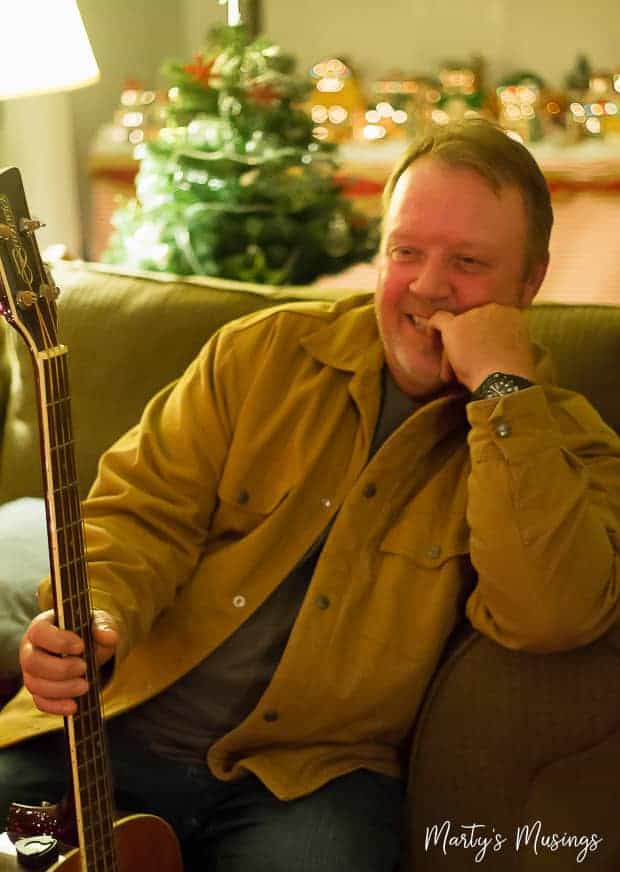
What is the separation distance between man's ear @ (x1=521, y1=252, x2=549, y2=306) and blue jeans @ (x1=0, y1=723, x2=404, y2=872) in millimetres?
619

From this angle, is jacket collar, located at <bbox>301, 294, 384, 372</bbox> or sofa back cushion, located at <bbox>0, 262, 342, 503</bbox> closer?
jacket collar, located at <bbox>301, 294, 384, 372</bbox>

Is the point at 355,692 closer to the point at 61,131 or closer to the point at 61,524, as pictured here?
the point at 61,524

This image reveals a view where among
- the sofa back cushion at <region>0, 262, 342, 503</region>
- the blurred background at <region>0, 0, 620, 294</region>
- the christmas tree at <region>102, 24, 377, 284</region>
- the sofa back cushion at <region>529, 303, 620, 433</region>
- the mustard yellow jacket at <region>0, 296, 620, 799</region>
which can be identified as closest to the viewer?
the mustard yellow jacket at <region>0, 296, 620, 799</region>

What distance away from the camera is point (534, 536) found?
54.3 inches

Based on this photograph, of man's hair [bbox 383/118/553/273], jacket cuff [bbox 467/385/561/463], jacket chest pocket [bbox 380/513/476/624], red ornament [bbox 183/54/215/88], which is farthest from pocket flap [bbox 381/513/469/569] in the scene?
red ornament [bbox 183/54/215/88]

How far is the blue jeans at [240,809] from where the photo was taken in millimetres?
1376

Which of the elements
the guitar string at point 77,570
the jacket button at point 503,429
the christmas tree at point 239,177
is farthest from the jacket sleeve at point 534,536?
the christmas tree at point 239,177

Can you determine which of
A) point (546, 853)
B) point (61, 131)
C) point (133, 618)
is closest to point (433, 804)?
point (546, 853)

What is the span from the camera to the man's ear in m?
1.61

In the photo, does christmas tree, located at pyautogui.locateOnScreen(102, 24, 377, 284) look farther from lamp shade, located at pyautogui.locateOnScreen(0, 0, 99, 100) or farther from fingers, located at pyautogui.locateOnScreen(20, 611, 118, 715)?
fingers, located at pyautogui.locateOnScreen(20, 611, 118, 715)

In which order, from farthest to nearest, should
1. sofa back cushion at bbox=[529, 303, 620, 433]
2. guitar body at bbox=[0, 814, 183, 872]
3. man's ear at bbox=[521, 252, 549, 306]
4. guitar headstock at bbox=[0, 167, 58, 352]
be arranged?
sofa back cushion at bbox=[529, 303, 620, 433] < man's ear at bbox=[521, 252, 549, 306] < guitar body at bbox=[0, 814, 183, 872] < guitar headstock at bbox=[0, 167, 58, 352]

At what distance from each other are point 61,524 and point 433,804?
0.54 metres

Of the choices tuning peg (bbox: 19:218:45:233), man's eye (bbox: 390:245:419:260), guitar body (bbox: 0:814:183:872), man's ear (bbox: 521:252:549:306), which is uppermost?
tuning peg (bbox: 19:218:45:233)

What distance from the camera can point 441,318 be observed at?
5.03 ft
